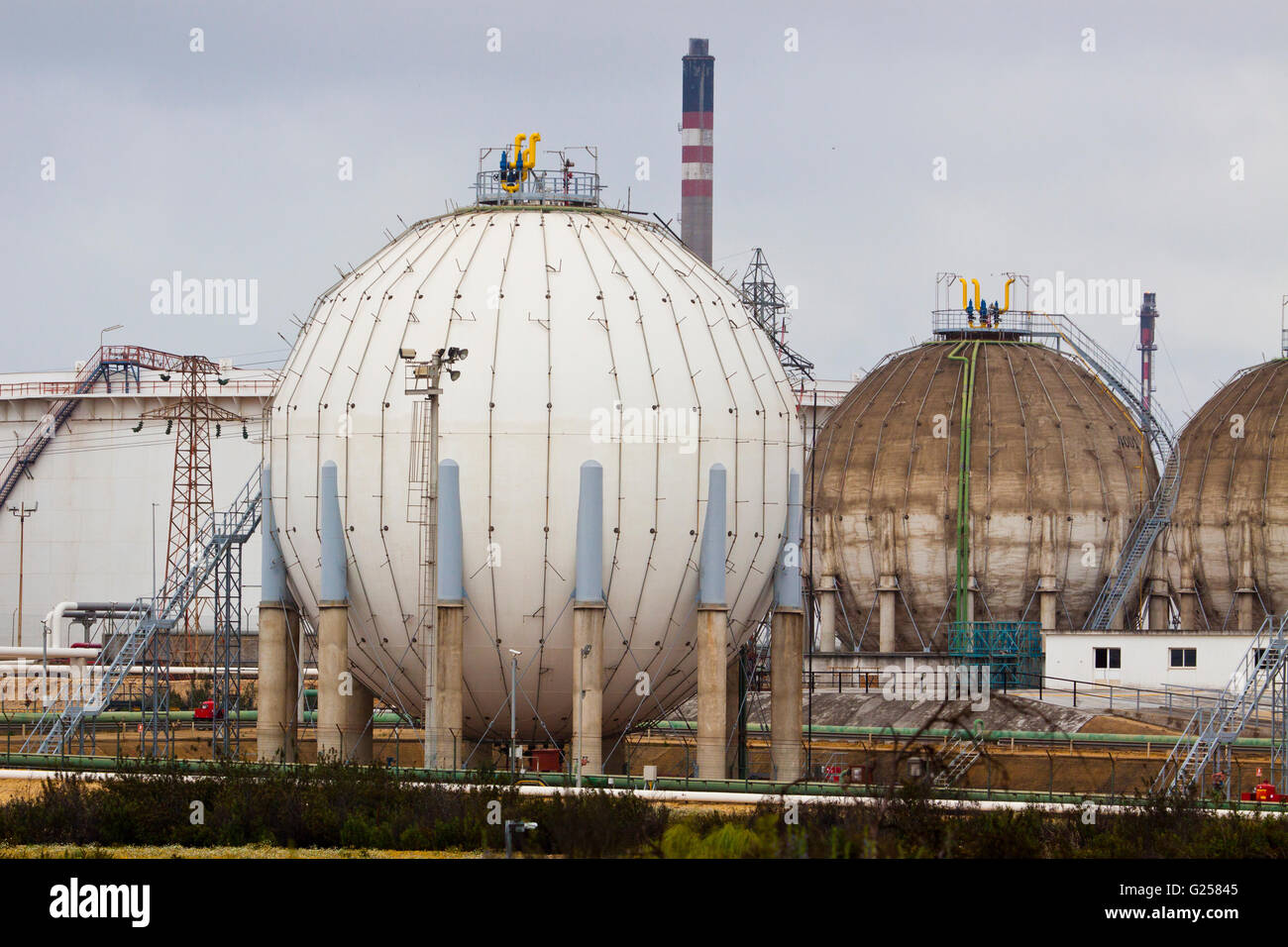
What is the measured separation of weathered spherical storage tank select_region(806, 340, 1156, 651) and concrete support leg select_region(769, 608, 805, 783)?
24876 mm

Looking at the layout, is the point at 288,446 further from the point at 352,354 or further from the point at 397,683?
the point at 397,683

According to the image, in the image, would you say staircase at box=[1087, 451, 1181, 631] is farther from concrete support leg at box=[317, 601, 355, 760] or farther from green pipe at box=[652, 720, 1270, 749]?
concrete support leg at box=[317, 601, 355, 760]

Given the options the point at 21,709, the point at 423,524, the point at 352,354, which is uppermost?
the point at 352,354

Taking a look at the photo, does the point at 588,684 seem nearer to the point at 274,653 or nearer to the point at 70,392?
the point at 274,653

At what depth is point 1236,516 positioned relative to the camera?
69.0 meters

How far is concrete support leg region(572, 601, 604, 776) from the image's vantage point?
40062mm

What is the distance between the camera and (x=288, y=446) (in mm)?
43000

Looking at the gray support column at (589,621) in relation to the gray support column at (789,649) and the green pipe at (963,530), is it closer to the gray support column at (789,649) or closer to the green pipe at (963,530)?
the gray support column at (789,649)

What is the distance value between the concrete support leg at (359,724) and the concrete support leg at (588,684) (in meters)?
5.88
